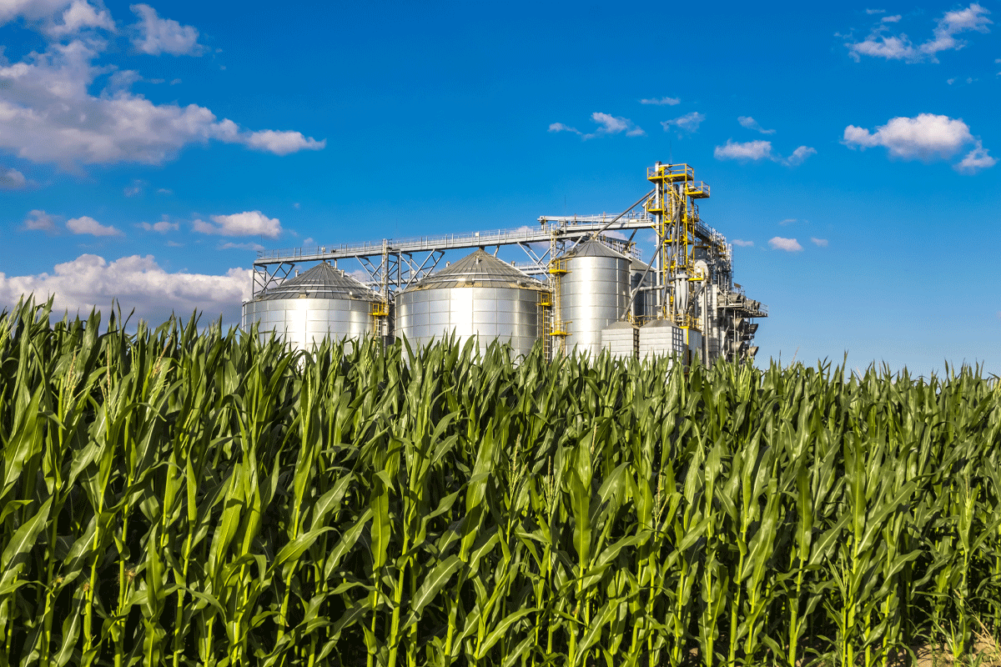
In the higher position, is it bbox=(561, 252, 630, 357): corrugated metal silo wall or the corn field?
bbox=(561, 252, 630, 357): corrugated metal silo wall

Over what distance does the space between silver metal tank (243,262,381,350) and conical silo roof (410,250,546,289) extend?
20.3 ft

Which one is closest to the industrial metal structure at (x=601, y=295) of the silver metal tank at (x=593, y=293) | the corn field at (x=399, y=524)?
the silver metal tank at (x=593, y=293)

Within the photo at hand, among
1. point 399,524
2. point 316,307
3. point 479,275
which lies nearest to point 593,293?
point 479,275

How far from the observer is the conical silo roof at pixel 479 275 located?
40.9 metres

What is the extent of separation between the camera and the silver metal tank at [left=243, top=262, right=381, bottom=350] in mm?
46062

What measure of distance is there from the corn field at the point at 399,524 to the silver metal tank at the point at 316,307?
41.3 meters

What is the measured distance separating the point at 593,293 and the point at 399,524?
36.3 metres

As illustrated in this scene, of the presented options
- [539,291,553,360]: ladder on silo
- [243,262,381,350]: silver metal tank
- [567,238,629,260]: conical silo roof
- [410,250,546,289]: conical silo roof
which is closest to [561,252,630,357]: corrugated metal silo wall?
[567,238,629,260]: conical silo roof

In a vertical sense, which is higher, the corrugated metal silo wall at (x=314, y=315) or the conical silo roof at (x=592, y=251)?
the conical silo roof at (x=592, y=251)

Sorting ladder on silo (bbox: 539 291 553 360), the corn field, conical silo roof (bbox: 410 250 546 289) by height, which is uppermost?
conical silo roof (bbox: 410 250 546 289)

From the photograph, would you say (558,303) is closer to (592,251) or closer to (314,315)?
(592,251)

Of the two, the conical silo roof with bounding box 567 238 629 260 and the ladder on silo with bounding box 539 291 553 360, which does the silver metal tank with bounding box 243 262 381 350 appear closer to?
the ladder on silo with bounding box 539 291 553 360

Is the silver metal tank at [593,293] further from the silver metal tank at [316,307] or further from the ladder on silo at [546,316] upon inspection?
the silver metal tank at [316,307]

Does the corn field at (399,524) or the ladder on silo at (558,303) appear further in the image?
the ladder on silo at (558,303)
